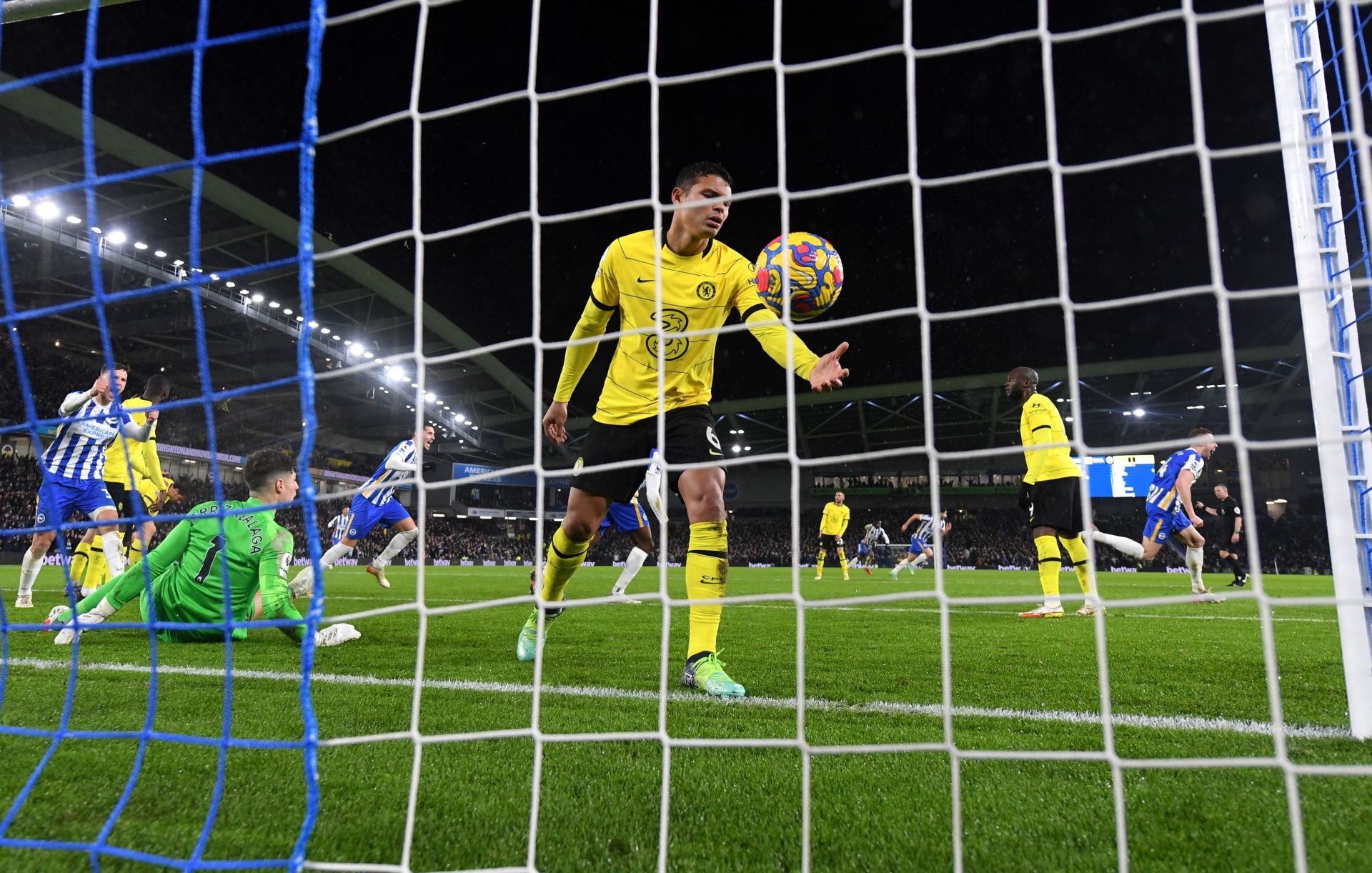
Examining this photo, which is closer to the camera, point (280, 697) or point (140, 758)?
point (140, 758)

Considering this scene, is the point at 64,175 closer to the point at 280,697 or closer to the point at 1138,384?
the point at 280,697

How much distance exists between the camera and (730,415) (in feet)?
105

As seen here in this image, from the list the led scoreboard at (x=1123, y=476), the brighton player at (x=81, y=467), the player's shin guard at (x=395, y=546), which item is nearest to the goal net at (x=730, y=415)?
the led scoreboard at (x=1123, y=476)

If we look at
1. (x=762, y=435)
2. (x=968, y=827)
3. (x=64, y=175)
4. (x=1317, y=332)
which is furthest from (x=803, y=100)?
(x=762, y=435)

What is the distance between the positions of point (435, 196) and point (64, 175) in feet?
35.3

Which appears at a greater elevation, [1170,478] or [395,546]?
[1170,478]

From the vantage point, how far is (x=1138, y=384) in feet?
89.4

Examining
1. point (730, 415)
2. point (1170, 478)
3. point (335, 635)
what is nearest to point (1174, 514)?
point (1170, 478)

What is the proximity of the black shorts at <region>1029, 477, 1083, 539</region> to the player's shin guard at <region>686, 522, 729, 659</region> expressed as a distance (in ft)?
12.9

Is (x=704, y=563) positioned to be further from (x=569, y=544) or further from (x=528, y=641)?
(x=528, y=641)

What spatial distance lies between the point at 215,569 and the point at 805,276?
3686mm

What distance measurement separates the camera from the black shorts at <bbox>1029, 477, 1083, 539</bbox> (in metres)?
A: 5.89

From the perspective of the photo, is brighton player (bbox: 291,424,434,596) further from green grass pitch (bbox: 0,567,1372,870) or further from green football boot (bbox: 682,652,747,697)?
green football boot (bbox: 682,652,747,697)

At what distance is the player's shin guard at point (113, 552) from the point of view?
20.7 feet
